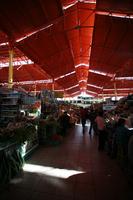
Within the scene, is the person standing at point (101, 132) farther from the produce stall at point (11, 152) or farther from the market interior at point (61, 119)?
the produce stall at point (11, 152)

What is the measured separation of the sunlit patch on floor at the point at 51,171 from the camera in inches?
217

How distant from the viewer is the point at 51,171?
579cm

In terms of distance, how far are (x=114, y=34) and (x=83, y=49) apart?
5.71 meters

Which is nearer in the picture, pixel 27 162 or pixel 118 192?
pixel 118 192

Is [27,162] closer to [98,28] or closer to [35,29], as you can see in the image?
[35,29]

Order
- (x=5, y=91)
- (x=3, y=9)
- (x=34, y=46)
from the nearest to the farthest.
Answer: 1. (x=3, y=9)
2. (x=5, y=91)
3. (x=34, y=46)

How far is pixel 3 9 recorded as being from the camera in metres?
8.74

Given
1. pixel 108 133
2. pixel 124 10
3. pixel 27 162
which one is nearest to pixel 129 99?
pixel 108 133

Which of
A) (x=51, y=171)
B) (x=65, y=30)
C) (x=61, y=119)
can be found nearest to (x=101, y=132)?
(x=51, y=171)

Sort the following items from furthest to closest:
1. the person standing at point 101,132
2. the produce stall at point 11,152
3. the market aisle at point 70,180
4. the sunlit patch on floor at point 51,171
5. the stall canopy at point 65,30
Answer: the stall canopy at point 65,30
the person standing at point 101,132
the sunlit patch on floor at point 51,171
the produce stall at point 11,152
the market aisle at point 70,180

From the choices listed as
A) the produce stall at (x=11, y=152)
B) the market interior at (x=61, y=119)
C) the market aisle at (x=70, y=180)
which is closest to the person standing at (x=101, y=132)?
the market interior at (x=61, y=119)

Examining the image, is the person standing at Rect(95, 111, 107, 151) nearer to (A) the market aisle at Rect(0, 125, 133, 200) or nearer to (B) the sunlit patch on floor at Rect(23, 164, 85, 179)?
(A) the market aisle at Rect(0, 125, 133, 200)

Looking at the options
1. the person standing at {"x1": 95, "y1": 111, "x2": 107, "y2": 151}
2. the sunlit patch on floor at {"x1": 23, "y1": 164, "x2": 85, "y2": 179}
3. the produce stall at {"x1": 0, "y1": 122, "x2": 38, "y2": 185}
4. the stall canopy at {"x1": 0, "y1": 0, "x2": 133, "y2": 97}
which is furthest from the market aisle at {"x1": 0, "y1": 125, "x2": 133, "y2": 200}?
the stall canopy at {"x1": 0, "y1": 0, "x2": 133, "y2": 97}

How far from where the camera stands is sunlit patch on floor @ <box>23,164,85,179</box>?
552 cm
